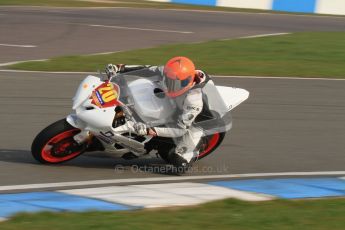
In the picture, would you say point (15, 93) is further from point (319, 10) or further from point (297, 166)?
point (319, 10)

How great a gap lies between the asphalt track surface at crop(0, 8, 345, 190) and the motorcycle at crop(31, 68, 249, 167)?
0.74 feet

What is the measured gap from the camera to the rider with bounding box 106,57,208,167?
27.7ft

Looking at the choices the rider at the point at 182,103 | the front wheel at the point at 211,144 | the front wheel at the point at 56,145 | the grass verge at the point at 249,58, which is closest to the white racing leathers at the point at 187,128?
the rider at the point at 182,103

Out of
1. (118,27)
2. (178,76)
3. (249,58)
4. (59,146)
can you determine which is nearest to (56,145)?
(59,146)

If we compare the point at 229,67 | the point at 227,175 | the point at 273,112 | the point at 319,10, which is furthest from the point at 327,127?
the point at 319,10

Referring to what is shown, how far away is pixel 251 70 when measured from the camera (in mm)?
16234

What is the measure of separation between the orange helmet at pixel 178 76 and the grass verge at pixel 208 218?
1.65m

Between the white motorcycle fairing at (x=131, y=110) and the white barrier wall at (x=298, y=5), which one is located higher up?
the white barrier wall at (x=298, y=5)

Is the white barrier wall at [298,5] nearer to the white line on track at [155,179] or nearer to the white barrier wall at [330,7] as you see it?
the white barrier wall at [330,7]

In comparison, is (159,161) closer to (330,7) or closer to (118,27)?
(118,27)

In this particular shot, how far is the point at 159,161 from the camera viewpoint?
30.8ft

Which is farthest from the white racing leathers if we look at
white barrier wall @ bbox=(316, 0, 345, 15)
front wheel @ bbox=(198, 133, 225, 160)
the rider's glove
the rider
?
white barrier wall @ bbox=(316, 0, 345, 15)

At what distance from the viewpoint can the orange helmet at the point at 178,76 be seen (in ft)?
27.6

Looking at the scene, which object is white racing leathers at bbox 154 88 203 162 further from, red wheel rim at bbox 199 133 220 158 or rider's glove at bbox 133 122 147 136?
red wheel rim at bbox 199 133 220 158
